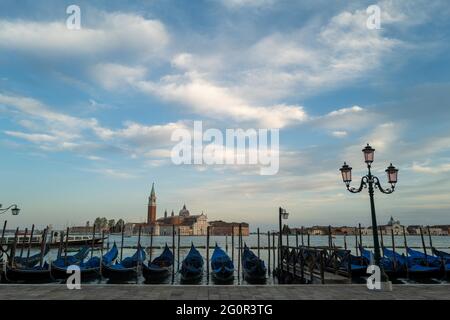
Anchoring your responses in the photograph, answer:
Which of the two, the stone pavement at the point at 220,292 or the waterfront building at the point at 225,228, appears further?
the waterfront building at the point at 225,228

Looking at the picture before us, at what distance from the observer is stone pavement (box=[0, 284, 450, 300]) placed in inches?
284

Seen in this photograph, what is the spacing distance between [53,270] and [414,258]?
20.1 m

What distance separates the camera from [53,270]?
15953mm

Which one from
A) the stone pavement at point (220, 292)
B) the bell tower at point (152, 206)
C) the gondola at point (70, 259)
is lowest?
the gondola at point (70, 259)

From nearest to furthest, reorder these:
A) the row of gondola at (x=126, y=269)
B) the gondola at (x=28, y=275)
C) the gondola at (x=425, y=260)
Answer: the gondola at (x=28, y=275), the row of gondola at (x=126, y=269), the gondola at (x=425, y=260)

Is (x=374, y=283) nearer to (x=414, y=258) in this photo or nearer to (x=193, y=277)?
(x=193, y=277)

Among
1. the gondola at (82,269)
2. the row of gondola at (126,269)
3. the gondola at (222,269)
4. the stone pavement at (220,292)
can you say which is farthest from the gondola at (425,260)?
the gondola at (82,269)

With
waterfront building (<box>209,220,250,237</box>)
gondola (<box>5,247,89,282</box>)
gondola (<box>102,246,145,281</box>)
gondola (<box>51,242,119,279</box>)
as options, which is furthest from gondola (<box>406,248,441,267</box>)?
waterfront building (<box>209,220,250,237</box>)

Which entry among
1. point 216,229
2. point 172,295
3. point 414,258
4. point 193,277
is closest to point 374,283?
point 172,295

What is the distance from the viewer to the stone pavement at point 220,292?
721cm

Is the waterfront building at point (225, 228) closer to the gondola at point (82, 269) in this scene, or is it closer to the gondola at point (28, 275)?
the gondola at point (82, 269)

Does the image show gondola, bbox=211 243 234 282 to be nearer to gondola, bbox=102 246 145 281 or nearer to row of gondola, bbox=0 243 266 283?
row of gondola, bbox=0 243 266 283
